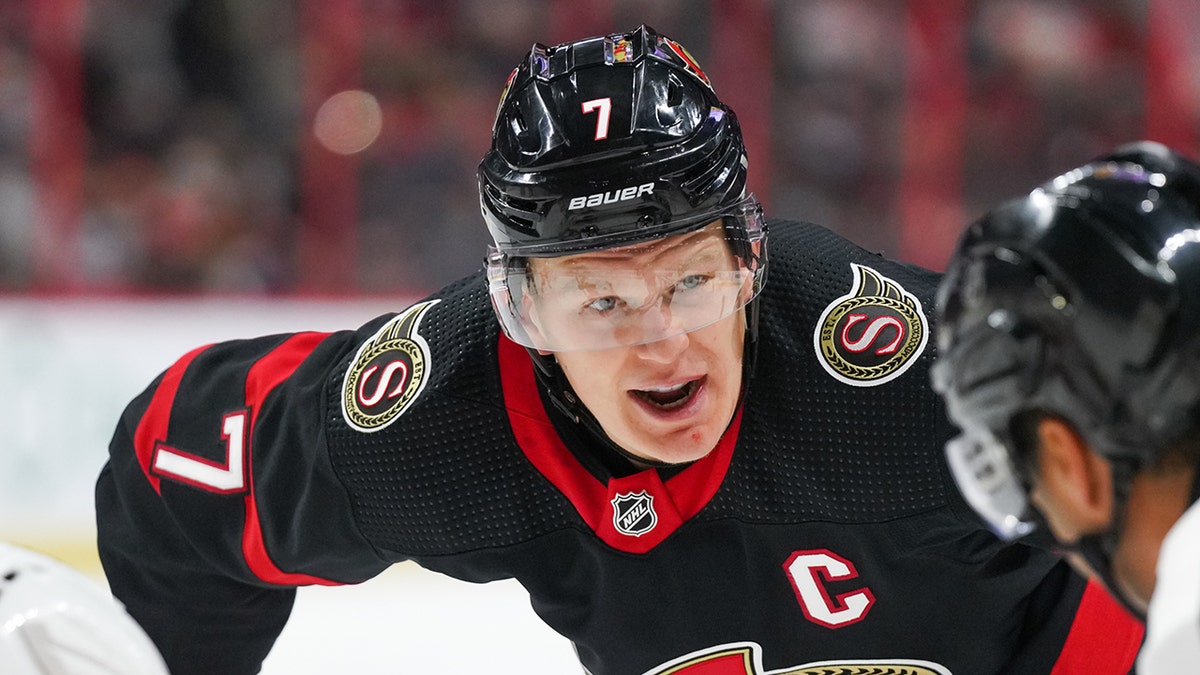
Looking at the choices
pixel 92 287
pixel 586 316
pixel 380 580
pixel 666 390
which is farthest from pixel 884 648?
pixel 92 287

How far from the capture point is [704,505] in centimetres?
209

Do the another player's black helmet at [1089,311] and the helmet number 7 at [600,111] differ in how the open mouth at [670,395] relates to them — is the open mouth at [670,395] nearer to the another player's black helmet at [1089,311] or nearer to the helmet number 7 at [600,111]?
the helmet number 7 at [600,111]

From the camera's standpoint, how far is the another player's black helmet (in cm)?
115

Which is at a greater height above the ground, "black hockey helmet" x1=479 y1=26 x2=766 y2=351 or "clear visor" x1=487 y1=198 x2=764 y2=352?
"black hockey helmet" x1=479 y1=26 x2=766 y2=351

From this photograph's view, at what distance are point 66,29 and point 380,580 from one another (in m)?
2.87

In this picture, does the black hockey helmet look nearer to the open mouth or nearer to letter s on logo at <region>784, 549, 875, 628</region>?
the open mouth

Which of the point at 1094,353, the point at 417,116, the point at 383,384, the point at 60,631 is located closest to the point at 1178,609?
the point at 1094,353

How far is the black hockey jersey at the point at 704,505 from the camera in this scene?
203cm

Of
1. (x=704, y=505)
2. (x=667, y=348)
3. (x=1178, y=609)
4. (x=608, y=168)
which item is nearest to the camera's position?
(x=1178, y=609)

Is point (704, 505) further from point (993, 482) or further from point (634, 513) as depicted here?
point (993, 482)

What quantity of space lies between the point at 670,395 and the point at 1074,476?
37.3 inches

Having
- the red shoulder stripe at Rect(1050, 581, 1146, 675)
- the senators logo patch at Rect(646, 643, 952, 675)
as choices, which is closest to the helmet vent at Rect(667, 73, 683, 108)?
the senators logo patch at Rect(646, 643, 952, 675)

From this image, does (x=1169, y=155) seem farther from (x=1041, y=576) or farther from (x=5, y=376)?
(x=5, y=376)

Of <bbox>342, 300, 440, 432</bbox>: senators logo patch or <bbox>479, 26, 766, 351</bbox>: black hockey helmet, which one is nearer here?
<bbox>479, 26, 766, 351</bbox>: black hockey helmet
